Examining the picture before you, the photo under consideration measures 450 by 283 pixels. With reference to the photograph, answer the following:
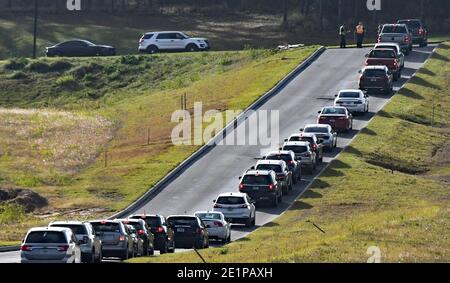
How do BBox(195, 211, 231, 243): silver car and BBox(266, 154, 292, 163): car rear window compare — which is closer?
BBox(195, 211, 231, 243): silver car

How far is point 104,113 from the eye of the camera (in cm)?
8706

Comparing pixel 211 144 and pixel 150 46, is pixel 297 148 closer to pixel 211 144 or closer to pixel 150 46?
pixel 211 144

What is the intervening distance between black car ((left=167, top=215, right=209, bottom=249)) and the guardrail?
9.35 m

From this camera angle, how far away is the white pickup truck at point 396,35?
314 ft

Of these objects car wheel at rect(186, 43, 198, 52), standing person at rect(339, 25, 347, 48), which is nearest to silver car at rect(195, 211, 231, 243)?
standing person at rect(339, 25, 347, 48)

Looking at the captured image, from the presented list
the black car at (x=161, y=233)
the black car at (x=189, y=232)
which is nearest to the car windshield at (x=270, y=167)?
the black car at (x=189, y=232)

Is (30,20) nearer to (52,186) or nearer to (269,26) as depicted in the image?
(269,26)

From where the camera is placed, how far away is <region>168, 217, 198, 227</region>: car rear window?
150 feet

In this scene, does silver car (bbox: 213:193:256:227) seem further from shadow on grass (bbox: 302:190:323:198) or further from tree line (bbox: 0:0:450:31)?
tree line (bbox: 0:0:450:31)

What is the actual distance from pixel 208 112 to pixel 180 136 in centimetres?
619

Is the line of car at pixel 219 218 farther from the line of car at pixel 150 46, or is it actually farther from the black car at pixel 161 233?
the line of car at pixel 150 46

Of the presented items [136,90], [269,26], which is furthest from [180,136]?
[269,26]

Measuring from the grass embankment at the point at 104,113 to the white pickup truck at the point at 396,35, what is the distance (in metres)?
5.18

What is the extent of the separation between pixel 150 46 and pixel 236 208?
55.5 meters
